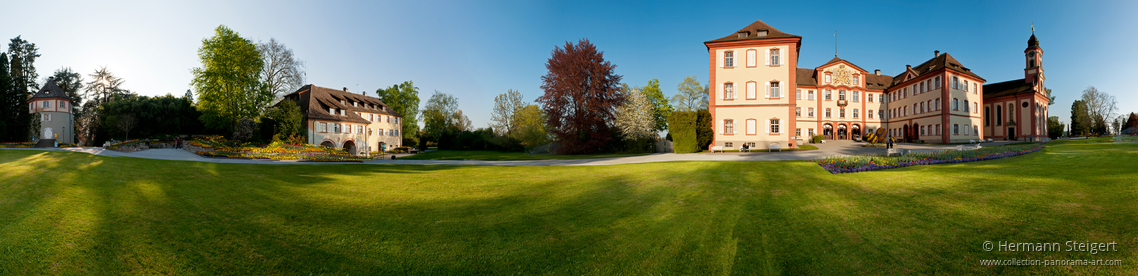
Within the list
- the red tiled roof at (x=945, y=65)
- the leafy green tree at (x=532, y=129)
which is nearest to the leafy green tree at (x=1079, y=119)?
the red tiled roof at (x=945, y=65)

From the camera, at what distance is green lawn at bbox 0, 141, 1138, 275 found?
4.07 metres

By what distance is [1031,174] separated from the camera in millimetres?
8273

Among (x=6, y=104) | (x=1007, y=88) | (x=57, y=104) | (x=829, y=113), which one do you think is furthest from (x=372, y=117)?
(x=1007, y=88)

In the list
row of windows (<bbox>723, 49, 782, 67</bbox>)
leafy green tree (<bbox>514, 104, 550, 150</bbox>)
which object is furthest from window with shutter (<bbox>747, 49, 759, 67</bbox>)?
leafy green tree (<bbox>514, 104, 550, 150</bbox>)

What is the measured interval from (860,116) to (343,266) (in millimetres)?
59594

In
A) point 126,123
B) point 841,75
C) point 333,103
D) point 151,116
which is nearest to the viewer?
point 126,123

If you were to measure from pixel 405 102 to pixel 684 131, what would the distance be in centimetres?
4441

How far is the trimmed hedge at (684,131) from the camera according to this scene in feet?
88.4

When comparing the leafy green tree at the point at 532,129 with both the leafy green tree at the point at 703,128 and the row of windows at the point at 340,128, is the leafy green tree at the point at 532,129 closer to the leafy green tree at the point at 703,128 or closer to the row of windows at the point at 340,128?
the leafy green tree at the point at 703,128

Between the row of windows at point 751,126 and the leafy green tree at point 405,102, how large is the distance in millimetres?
44107

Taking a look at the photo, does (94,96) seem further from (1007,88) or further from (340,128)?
(1007,88)

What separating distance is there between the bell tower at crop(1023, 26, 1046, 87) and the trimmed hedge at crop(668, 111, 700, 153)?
44.6 m

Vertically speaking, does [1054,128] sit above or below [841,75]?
below

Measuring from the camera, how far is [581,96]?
1238 inches
